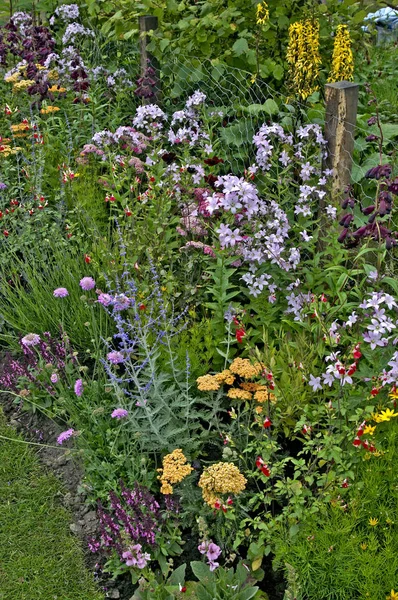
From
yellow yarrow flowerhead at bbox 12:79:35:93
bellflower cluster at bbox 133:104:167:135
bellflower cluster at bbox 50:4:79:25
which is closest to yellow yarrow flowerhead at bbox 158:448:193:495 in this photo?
bellflower cluster at bbox 133:104:167:135

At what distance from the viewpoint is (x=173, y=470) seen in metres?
2.95

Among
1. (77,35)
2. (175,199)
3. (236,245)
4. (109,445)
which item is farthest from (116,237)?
(77,35)

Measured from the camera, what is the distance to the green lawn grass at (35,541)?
3.12 metres

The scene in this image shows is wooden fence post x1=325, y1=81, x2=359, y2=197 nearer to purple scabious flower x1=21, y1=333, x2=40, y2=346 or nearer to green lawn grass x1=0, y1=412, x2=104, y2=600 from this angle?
purple scabious flower x1=21, y1=333, x2=40, y2=346

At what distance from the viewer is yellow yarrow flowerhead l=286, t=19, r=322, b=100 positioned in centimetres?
439

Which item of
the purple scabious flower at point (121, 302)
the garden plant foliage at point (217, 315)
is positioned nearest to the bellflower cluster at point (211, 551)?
the garden plant foliage at point (217, 315)

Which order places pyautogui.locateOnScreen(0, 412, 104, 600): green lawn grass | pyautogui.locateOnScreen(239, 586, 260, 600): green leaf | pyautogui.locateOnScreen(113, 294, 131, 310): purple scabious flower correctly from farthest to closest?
pyautogui.locateOnScreen(113, 294, 131, 310): purple scabious flower, pyautogui.locateOnScreen(0, 412, 104, 600): green lawn grass, pyautogui.locateOnScreen(239, 586, 260, 600): green leaf

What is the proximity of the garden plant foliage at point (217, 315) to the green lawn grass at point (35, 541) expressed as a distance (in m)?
0.15

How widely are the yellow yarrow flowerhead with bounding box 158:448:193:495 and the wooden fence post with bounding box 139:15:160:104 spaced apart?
316cm

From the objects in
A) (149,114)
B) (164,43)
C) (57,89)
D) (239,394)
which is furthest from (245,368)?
(57,89)

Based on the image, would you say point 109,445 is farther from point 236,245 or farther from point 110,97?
point 110,97

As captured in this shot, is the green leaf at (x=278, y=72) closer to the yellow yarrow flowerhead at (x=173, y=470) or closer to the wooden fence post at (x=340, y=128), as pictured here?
the wooden fence post at (x=340, y=128)

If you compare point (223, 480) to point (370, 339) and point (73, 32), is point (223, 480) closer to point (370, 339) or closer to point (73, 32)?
point (370, 339)

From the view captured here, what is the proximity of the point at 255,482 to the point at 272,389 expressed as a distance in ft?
1.45
